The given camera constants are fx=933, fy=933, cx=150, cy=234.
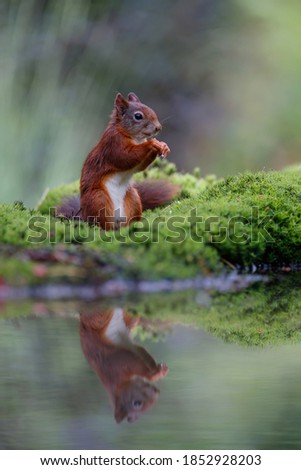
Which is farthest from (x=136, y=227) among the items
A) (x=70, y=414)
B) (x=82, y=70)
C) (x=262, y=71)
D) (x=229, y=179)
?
(x=262, y=71)

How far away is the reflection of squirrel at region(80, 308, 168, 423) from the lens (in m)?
3.02

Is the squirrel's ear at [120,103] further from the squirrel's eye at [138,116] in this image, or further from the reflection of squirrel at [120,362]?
the reflection of squirrel at [120,362]

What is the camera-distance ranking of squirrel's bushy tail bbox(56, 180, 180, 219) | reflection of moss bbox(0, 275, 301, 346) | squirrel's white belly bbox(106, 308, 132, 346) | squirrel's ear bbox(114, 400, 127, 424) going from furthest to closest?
1. squirrel's bushy tail bbox(56, 180, 180, 219)
2. reflection of moss bbox(0, 275, 301, 346)
3. squirrel's white belly bbox(106, 308, 132, 346)
4. squirrel's ear bbox(114, 400, 127, 424)

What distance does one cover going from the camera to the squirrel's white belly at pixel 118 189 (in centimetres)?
581

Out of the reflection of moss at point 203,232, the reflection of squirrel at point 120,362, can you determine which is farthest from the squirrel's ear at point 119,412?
the reflection of moss at point 203,232

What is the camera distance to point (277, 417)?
2893mm

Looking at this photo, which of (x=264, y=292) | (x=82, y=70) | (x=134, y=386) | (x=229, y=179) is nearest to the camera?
(x=134, y=386)

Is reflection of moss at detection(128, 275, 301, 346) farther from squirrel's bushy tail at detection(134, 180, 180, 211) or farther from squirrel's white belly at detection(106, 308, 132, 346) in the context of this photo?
squirrel's bushy tail at detection(134, 180, 180, 211)

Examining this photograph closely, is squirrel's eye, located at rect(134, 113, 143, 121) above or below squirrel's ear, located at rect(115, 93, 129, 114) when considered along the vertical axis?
below

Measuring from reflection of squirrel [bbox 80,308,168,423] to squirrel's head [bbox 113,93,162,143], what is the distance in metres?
1.98

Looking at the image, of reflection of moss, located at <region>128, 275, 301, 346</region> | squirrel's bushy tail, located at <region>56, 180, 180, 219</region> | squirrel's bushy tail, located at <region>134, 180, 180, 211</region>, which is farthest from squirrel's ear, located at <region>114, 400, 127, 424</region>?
squirrel's bushy tail, located at <region>134, 180, 180, 211</region>

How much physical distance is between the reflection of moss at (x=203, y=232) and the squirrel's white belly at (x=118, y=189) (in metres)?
0.31
